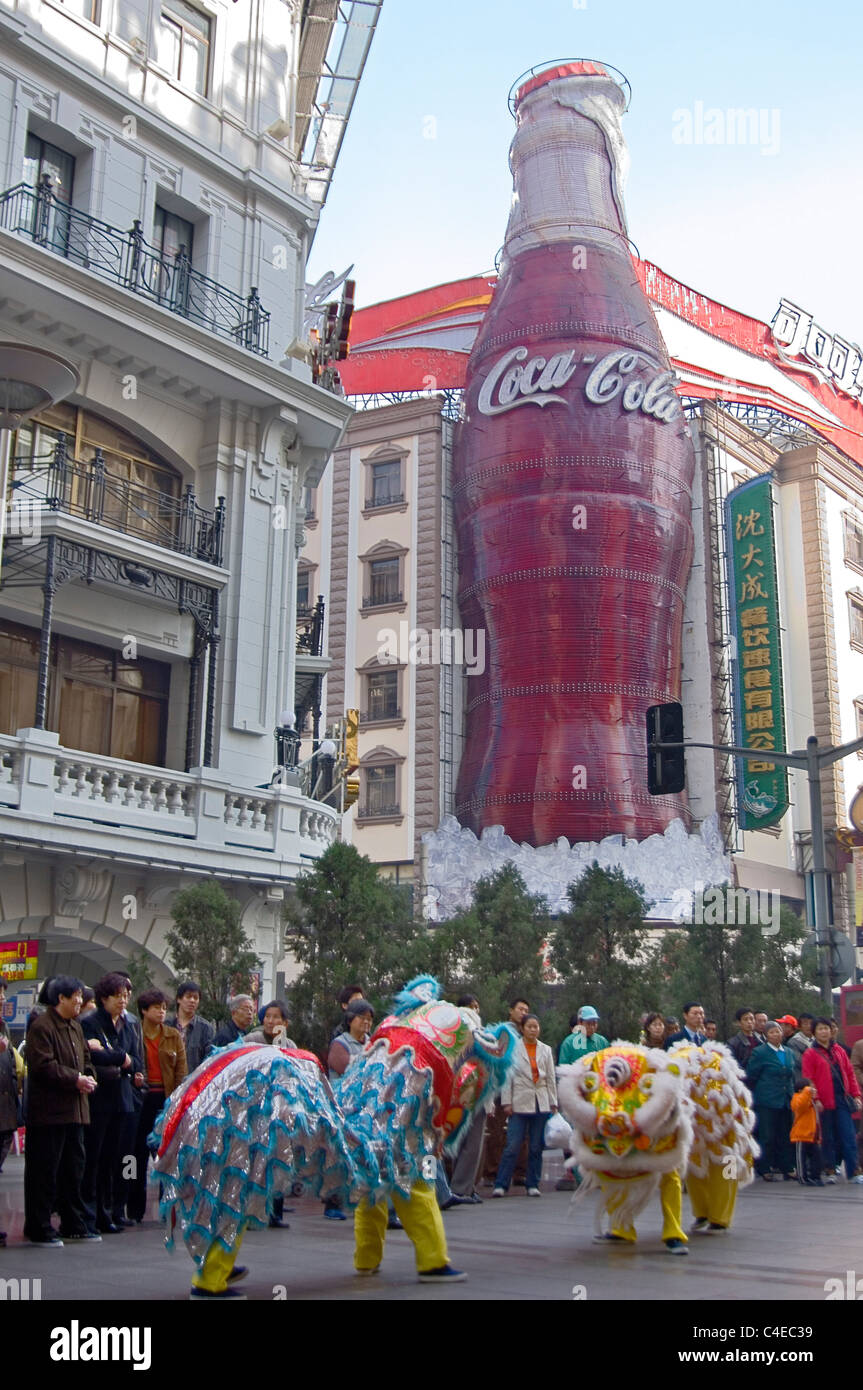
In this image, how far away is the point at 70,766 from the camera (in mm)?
17156

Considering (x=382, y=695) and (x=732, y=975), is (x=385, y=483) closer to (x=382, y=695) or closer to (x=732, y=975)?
(x=382, y=695)

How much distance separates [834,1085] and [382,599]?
97.9 feet

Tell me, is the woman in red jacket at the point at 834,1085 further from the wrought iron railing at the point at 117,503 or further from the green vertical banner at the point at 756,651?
the green vertical banner at the point at 756,651

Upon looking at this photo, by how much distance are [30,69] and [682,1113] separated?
16.3 metres

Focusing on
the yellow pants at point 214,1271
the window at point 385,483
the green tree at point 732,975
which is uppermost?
the window at point 385,483

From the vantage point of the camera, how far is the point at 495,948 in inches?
678

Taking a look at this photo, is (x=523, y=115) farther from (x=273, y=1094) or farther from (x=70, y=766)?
(x=273, y=1094)

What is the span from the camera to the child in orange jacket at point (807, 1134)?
14445 mm

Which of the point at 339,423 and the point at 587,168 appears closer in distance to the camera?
the point at 339,423

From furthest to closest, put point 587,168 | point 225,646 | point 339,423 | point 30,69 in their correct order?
1. point 587,168
2. point 339,423
3. point 225,646
4. point 30,69

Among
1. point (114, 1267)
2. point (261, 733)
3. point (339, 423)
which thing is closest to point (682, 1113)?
point (114, 1267)

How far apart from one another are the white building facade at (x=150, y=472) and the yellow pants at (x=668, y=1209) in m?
9.28

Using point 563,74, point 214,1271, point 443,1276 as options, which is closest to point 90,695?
point 443,1276

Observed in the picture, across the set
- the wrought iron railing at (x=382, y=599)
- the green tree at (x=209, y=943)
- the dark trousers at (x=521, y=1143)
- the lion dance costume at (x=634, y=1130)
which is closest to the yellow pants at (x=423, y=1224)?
the lion dance costume at (x=634, y=1130)
